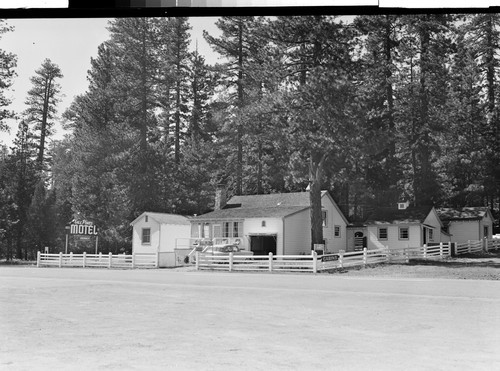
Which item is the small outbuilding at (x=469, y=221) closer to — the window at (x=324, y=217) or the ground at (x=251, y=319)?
the ground at (x=251, y=319)

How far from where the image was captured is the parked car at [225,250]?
6.42m

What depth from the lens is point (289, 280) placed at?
6766 millimetres

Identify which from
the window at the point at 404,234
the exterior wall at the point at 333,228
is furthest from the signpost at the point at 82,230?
the window at the point at 404,234

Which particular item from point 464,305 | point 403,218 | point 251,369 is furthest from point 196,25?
point 464,305

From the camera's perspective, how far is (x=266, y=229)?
21.3 feet

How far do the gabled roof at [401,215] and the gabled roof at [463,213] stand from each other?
151 mm

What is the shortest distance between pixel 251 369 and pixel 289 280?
227 cm

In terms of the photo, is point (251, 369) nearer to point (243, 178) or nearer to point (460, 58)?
point (243, 178)

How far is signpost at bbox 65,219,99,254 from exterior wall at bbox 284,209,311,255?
1973mm

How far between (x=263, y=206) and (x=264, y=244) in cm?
55

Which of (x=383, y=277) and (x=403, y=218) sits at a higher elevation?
(x=403, y=218)

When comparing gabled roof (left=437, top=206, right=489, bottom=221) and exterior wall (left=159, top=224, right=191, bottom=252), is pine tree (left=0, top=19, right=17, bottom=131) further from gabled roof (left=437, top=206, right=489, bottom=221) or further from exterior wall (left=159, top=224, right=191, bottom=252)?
gabled roof (left=437, top=206, right=489, bottom=221)

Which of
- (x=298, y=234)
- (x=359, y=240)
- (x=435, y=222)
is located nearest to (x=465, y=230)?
(x=435, y=222)

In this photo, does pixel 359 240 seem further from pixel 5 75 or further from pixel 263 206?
pixel 5 75
